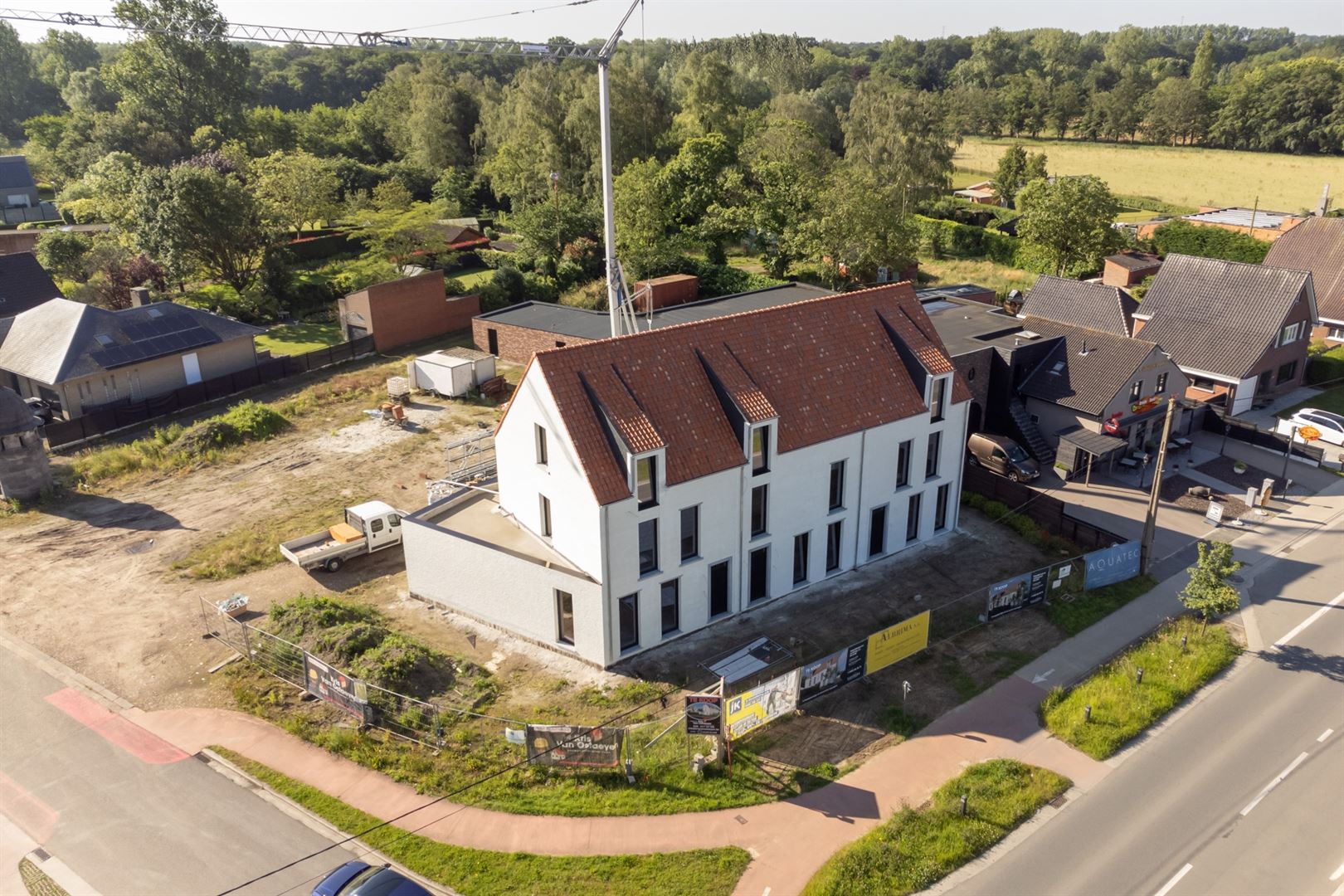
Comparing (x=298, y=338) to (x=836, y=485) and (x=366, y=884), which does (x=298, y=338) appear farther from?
(x=366, y=884)

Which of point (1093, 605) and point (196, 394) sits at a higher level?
point (196, 394)

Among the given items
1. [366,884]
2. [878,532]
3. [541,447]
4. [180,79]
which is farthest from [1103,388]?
[180,79]

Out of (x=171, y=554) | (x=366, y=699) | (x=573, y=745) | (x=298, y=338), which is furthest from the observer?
(x=298, y=338)

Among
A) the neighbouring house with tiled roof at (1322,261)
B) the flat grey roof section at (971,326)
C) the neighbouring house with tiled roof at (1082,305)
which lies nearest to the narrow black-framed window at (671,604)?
the flat grey roof section at (971,326)

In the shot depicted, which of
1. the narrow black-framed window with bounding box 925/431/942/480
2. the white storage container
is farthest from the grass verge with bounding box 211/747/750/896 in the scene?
the white storage container

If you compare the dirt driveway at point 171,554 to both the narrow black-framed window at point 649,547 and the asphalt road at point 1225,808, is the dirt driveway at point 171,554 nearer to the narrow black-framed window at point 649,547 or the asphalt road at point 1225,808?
the narrow black-framed window at point 649,547

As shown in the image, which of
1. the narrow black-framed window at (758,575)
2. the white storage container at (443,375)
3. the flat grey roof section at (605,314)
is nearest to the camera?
the narrow black-framed window at (758,575)
